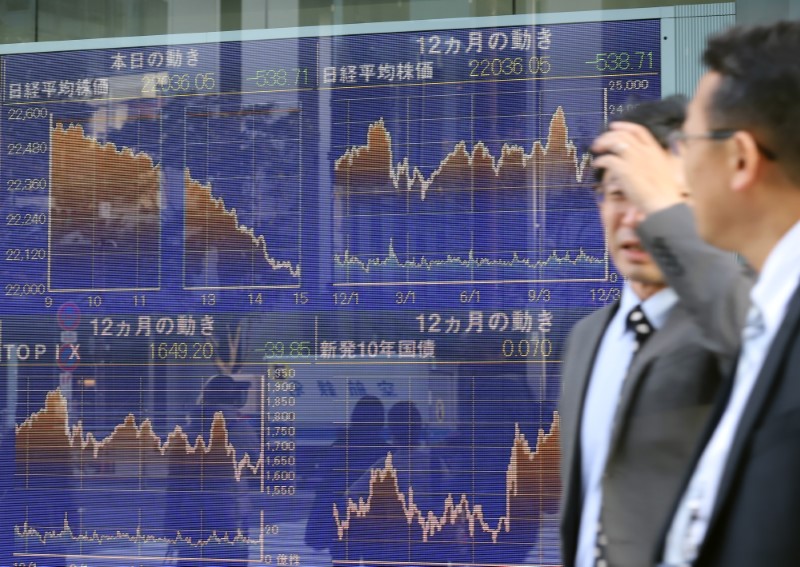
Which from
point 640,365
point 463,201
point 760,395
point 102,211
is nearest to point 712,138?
point 760,395

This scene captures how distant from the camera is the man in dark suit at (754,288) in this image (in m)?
1.11

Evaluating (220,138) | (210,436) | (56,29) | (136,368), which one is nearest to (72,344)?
(136,368)

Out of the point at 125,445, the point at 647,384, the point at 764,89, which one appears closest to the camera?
the point at 764,89

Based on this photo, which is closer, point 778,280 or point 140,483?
point 778,280

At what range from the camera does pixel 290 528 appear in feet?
13.7

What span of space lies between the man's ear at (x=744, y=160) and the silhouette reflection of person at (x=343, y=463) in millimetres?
2838

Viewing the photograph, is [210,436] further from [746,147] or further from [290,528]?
[746,147]

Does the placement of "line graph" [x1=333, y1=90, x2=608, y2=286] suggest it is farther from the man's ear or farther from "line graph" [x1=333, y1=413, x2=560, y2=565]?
the man's ear

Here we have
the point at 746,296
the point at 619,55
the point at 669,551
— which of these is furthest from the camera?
the point at 619,55

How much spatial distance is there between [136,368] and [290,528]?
0.88 m

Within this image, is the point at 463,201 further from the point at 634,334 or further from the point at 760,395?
the point at 760,395

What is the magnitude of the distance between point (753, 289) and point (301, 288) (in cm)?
303

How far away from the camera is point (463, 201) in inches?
161

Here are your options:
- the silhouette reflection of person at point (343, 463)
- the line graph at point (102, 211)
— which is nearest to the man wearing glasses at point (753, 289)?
the silhouette reflection of person at point (343, 463)
